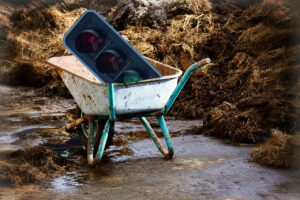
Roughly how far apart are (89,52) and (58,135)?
1.32 metres

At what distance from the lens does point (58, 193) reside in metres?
3.04

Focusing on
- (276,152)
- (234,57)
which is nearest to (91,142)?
(276,152)

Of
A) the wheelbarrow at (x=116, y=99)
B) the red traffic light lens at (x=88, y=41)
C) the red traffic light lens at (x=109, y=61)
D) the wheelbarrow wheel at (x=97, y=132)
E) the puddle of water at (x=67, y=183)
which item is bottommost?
A: the puddle of water at (x=67, y=183)

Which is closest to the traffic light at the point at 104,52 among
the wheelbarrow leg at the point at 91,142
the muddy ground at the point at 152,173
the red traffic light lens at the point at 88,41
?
the red traffic light lens at the point at 88,41

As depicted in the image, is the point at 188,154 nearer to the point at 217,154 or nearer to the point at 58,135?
the point at 217,154

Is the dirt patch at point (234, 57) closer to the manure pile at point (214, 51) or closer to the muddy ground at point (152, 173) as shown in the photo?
the manure pile at point (214, 51)

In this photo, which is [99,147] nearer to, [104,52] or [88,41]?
[104,52]

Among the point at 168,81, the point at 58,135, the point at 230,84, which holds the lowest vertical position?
the point at 58,135

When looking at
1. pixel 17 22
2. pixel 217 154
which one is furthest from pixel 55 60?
pixel 17 22

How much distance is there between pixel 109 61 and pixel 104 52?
103mm

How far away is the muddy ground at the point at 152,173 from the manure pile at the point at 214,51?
55 centimetres

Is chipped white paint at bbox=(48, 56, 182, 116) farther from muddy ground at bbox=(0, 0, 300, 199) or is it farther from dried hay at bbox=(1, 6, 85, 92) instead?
dried hay at bbox=(1, 6, 85, 92)

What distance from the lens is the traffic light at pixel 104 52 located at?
3.86 m

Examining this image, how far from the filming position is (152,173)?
3488 millimetres
